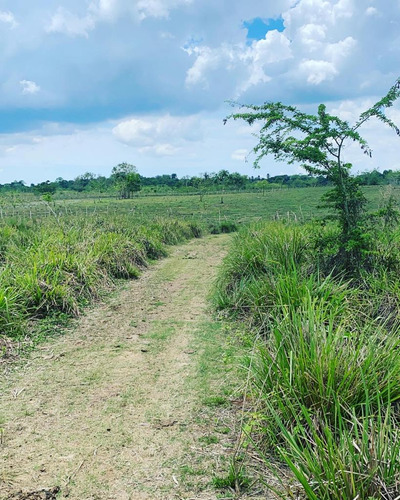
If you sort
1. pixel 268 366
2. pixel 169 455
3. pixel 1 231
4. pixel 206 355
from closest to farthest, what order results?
1. pixel 169 455
2. pixel 268 366
3. pixel 206 355
4. pixel 1 231

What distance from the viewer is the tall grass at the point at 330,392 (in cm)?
251

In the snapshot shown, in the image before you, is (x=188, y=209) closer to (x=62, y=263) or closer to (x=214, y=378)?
(x=62, y=263)

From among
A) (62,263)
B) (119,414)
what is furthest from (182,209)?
(119,414)

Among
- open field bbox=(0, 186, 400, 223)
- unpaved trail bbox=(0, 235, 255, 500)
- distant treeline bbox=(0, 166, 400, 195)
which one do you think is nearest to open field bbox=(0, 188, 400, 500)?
unpaved trail bbox=(0, 235, 255, 500)

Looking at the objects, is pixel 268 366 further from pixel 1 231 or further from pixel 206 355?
pixel 1 231

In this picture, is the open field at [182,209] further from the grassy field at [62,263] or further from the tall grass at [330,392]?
the tall grass at [330,392]

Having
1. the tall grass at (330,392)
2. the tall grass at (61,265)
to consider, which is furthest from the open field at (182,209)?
the tall grass at (330,392)

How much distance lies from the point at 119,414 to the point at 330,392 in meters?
1.81

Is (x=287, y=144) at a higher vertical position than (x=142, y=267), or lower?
higher

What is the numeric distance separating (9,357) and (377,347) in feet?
13.0

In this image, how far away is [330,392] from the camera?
10.9ft

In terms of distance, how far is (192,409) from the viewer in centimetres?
396

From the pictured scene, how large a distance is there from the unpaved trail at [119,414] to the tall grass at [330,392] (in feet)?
1.67

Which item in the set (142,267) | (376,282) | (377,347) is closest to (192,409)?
(377,347)
